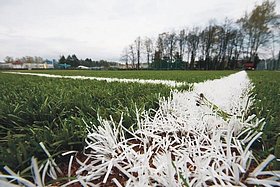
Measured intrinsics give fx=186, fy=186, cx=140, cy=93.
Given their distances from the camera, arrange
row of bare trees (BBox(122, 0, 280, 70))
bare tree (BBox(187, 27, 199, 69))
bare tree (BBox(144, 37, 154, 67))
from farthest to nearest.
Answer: bare tree (BBox(144, 37, 154, 67)) → bare tree (BBox(187, 27, 199, 69)) → row of bare trees (BBox(122, 0, 280, 70))

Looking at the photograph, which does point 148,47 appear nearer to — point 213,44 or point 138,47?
point 138,47

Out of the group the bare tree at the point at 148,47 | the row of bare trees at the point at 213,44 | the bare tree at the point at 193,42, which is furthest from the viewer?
the bare tree at the point at 148,47

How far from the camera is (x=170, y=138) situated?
2.89ft

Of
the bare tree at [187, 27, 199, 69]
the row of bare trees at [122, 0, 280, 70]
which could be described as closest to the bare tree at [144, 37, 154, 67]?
the row of bare trees at [122, 0, 280, 70]

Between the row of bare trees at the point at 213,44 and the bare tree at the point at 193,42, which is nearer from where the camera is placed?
the row of bare trees at the point at 213,44

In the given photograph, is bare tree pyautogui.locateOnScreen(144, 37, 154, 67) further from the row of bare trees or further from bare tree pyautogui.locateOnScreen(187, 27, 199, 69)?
bare tree pyautogui.locateOnScreen(187, 27, 199, 69)

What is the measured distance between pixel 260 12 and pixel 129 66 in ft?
108

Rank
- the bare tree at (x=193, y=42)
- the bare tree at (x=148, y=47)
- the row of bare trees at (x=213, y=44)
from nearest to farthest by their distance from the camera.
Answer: the row of bare trees at (x=213, y=44) < the bare tree at (x=193, y=42) < the bare tree at (x=148, y=47)

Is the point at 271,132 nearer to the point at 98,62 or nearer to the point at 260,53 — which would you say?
the point at 260,53

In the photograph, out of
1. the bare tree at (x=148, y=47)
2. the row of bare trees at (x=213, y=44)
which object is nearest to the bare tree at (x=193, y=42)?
the row of bare trees at (x=213, y=44)

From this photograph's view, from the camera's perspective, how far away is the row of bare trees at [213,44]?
1121 inches

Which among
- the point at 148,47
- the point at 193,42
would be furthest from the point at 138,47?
the point at 193,42

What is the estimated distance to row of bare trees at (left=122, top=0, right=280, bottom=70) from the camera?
28469 mm

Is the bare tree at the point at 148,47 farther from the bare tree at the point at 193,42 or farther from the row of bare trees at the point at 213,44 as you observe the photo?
the bare tree at the point at 193,42
